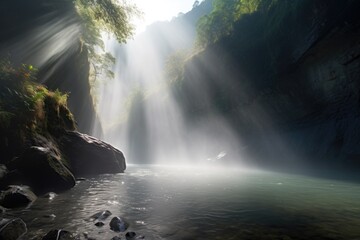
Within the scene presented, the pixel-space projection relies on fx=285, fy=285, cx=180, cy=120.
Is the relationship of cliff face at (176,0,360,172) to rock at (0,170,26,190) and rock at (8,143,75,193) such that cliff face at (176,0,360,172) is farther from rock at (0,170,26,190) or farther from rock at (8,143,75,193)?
rock at (0,170,26,190)

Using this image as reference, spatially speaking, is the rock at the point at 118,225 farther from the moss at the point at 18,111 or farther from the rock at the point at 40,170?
the moss at the point at 18,111

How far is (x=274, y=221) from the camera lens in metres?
7.54

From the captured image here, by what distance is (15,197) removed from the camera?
8664mm

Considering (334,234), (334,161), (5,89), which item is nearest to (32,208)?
(5,89)

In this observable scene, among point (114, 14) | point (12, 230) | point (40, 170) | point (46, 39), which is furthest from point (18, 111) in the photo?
point (114, 14)

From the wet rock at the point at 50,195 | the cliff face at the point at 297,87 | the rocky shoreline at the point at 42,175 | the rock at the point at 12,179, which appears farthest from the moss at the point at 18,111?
the cliff face at the point at 297,87

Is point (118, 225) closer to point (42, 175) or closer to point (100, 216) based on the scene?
point (100, 216)

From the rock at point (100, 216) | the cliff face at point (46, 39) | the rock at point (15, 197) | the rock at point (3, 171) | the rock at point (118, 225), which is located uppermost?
the cliff face at point (46, 39)

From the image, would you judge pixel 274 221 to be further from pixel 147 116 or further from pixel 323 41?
pixel 147 116

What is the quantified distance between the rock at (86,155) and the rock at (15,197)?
6.96 meters

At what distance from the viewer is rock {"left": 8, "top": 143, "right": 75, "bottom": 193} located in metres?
10.8

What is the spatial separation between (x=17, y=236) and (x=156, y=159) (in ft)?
207

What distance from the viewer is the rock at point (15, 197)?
8377mm

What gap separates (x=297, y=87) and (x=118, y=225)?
95.6 ft
